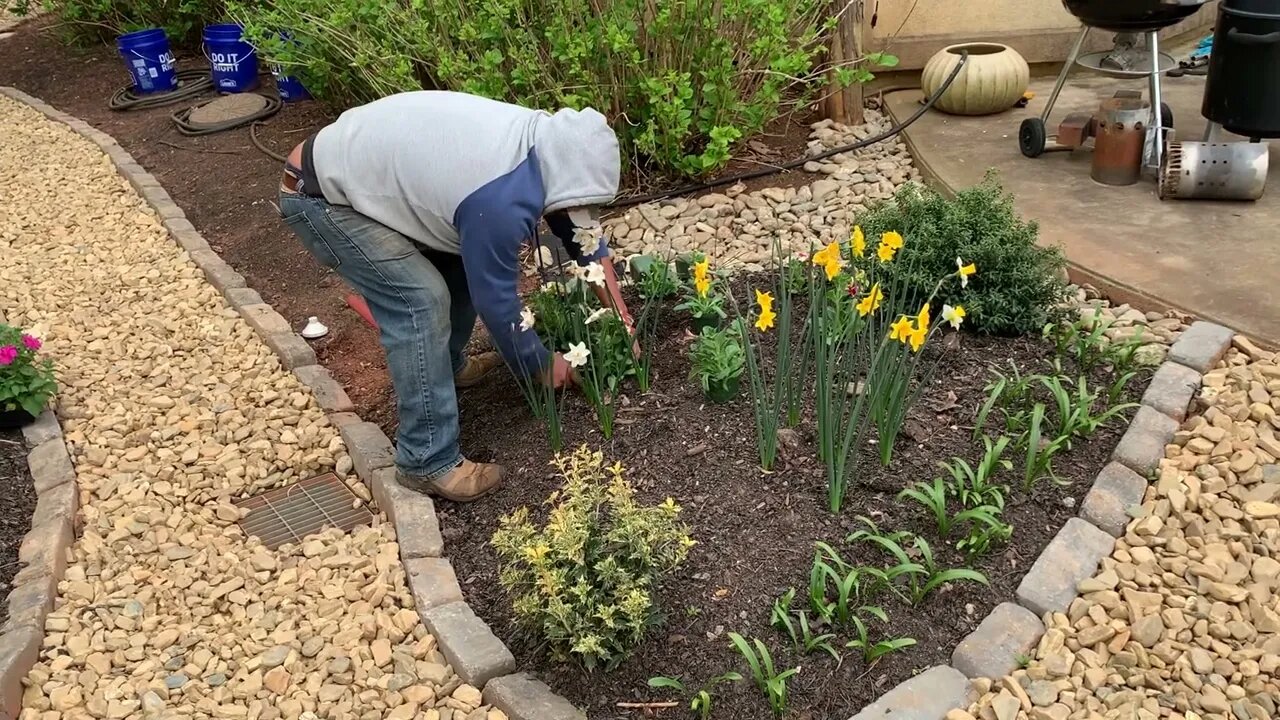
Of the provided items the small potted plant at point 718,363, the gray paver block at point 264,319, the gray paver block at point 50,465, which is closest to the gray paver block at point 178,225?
the gray paver block at point 264,319

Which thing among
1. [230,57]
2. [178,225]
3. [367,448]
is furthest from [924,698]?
[230,57]

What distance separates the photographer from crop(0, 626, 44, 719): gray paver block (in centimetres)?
228

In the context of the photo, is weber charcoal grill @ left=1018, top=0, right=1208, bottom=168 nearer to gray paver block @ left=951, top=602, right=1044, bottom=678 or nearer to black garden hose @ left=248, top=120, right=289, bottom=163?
gray paver block @ left=951, top=602, right=1044, bottom=678

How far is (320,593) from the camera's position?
2607 mm

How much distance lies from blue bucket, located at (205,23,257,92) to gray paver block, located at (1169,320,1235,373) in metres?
6.20

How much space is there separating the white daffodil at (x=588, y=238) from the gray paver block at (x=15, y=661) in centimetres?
167

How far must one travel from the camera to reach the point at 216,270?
4.45 m

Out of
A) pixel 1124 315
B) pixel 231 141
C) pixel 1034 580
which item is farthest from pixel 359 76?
pixel 1034 580

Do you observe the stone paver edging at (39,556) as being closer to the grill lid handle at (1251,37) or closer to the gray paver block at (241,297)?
the gray paver block at (241,297)

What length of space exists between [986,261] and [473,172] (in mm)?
1710

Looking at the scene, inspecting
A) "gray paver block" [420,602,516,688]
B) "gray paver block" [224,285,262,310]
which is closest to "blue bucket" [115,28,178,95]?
"gray paver block" [224,285,262,310]

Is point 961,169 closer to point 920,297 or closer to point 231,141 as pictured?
point 920,297

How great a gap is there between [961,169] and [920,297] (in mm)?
1533

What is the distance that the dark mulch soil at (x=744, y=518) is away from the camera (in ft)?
7.08
